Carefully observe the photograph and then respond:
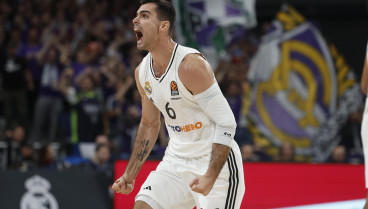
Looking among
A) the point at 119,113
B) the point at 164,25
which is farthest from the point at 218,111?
the point at 119,113

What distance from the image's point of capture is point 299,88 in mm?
14148

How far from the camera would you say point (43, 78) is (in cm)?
1282

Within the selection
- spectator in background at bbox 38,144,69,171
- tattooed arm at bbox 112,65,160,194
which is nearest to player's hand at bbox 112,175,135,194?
tattooed arm at bbox 112,65,160,194

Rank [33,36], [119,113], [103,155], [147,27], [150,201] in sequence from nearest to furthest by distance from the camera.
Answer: [150,201], [147,27], [103,155], [119,113], [33,36]

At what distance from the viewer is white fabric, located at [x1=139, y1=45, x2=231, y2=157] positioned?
17.0 feet

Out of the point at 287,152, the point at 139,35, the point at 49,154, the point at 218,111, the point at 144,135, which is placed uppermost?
the point at 139,35

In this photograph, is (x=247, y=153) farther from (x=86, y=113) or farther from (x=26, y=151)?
(x=26, y=151)

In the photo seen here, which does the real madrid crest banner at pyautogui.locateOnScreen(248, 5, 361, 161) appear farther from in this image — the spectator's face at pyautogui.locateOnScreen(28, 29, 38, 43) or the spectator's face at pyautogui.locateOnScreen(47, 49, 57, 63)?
the spectator's face at pyautogui.locateOnScreen(28, 29, 38, 43)

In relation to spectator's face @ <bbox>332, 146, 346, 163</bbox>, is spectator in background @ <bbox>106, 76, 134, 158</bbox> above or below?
above

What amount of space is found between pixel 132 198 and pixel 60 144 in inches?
134

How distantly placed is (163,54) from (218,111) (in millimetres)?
671

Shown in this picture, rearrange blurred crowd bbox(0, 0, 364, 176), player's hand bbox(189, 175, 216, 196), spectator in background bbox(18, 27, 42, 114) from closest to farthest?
player's hand bbox(189, 175, 216, 196) < blurred crowd bbox(0, 0, 364, 176) < spectator in background bbox(18, 27, 42, 114)

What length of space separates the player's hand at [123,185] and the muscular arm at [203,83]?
2.69 ft

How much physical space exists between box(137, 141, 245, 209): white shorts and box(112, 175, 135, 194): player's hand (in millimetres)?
152
